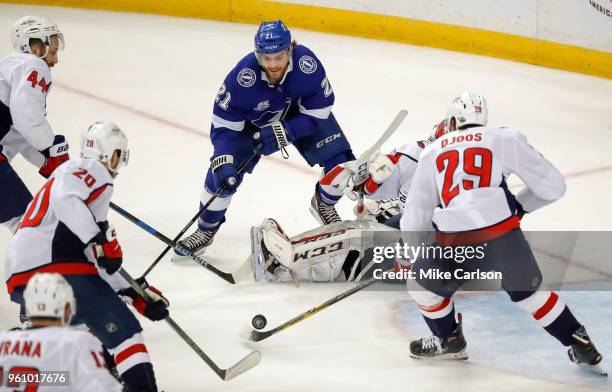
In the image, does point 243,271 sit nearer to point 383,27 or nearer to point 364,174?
point 364,174

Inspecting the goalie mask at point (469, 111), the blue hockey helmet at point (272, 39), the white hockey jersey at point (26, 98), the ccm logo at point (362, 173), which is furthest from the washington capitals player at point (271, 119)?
the goalie mask at point (469, 111)

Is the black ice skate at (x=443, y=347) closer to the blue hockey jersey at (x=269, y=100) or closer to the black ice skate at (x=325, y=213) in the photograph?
the black ice skate at (x=325, y=213)

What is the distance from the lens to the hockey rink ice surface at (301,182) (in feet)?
13.6

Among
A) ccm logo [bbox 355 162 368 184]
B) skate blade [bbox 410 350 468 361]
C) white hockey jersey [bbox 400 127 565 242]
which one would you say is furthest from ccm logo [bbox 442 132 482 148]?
ccm logo [bbox 355 162 368 184]

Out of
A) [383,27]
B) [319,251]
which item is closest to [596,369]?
[319,251]

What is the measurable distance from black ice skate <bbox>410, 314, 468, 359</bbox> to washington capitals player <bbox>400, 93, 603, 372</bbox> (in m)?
0.14

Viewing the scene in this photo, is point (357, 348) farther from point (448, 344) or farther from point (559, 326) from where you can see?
point (559, 326)

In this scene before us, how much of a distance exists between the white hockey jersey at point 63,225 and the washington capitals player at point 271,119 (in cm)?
144

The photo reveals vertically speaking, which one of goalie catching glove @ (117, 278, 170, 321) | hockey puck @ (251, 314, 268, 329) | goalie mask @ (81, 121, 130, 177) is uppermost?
goalie mask @ (81, 121, 130, 177)

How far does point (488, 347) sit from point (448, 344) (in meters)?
0.23

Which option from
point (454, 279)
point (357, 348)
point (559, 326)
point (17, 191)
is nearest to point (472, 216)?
point (454, 279)

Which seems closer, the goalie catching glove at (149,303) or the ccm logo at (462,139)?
the goalie catching glove at (149,303)

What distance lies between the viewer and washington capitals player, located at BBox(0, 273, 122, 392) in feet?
9.46

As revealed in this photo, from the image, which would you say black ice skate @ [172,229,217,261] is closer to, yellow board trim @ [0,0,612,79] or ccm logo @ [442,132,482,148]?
ccm logo @ [442,132,482,148]
